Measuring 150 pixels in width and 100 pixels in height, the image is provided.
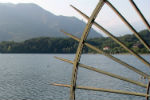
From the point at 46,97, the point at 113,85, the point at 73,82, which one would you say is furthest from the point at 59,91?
the point at 73,82

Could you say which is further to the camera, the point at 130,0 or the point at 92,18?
the point at 92,18

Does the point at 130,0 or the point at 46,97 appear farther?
the point at 46,97

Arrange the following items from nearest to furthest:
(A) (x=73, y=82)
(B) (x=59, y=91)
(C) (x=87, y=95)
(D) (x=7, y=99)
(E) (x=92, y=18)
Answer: (E) (x=92, y=18), (A) (x=73, y=82), (D) (x=7, y=99), (C) (x=87, y=95), (B) (x=59, y=91)

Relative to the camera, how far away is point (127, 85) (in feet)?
195

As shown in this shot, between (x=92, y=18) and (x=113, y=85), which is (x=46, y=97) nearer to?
(x=113, y=85)

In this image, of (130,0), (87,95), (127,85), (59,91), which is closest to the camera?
(130,0)

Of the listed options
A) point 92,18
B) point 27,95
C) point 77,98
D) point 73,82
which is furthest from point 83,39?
point 27,95

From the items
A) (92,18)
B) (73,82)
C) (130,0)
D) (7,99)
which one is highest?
(130,0)

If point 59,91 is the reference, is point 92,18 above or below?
above

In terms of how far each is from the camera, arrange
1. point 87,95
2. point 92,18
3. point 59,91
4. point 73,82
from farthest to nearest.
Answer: point 59,91 → point 87,95 → point 73,82 → point 92,18

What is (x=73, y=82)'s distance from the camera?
5605 millimetres

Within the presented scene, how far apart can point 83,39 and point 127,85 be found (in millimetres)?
56350

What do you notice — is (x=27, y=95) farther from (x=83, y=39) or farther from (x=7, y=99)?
(x=83, y=39)

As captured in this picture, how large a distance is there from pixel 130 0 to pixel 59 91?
4761cm
